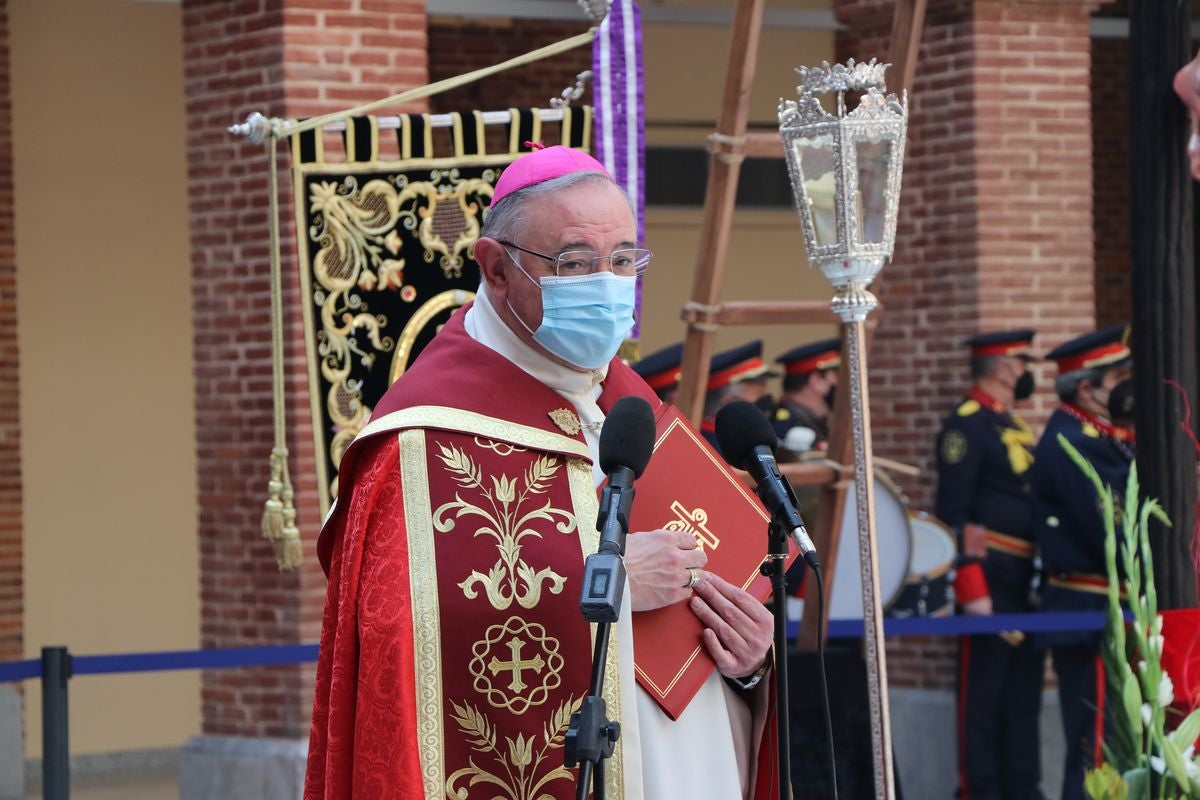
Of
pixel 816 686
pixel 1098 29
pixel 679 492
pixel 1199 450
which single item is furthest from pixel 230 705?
pixel 1098 29

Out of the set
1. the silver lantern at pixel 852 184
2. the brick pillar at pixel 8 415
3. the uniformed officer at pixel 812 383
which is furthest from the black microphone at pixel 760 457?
the brick pillar at pixel 8 415

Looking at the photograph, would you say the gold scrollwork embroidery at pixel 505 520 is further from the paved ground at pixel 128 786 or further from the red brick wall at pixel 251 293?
the paved ground at pixel 128 786

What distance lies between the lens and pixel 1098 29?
11.5m

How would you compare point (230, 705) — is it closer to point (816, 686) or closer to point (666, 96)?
point (816, 686)

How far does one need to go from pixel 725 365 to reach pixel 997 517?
1.49 metres

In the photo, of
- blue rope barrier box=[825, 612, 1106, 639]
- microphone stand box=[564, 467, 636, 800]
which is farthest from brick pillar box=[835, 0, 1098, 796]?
microphone stand box=[564, 467, 636, 800]

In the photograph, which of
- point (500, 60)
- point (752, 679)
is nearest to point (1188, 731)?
point (752, 679)

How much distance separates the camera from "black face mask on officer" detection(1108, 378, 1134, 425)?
8367mm

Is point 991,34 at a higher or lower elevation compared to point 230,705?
higher

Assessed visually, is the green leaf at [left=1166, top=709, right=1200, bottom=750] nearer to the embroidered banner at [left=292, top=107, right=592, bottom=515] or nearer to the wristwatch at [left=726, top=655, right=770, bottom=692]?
the wristwatch at [left=726, top=655, right=770, bottom=692]

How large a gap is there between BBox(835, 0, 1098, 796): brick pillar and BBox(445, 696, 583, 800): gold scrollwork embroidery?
6305 mm

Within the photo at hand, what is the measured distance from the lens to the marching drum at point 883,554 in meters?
7.98

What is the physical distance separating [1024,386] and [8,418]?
16.2ft

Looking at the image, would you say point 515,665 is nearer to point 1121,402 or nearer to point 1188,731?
point 1188,731
